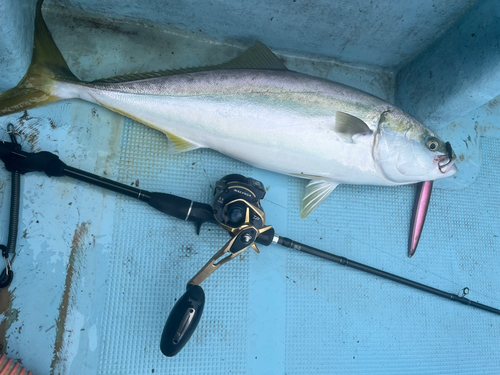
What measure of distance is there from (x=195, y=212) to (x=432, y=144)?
1.35 metres

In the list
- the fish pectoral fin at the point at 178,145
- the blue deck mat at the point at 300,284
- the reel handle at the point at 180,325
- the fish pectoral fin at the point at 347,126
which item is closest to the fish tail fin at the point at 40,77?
the blue deck mat at the point at 300,284

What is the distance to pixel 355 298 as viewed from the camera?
185cm

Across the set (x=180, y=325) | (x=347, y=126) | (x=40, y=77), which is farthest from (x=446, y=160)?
(x=40, y=77)

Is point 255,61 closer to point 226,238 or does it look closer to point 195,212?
point 195,212

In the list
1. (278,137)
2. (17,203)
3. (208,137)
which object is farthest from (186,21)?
(17,203)

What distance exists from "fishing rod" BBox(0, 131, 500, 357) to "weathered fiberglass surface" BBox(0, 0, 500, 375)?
0.13m

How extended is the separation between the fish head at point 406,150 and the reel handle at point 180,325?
121cm

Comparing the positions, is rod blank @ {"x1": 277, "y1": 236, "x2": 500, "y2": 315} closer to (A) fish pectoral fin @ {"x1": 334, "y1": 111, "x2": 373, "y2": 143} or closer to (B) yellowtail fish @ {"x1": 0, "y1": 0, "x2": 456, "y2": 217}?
(B) yellowtail fish @ {"x1": 0, "y1": 0, "x2": 456, "y2": 217}

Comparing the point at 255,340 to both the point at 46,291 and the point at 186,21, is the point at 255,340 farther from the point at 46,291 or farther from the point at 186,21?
the point at 186,21

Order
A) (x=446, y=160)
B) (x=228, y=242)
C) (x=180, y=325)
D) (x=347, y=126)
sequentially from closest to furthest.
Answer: (x=180, y=325)
(x=228, y=242)
(x=347, y=126)
(x=446, y=160)

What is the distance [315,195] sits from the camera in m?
1.81

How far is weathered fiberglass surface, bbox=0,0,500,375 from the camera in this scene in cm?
Result: 148

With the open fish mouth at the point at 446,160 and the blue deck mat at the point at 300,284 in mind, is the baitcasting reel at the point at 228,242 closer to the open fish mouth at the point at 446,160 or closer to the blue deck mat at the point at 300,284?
the blue deck mat at the point at 300,284

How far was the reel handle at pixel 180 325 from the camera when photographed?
4.00 ft
